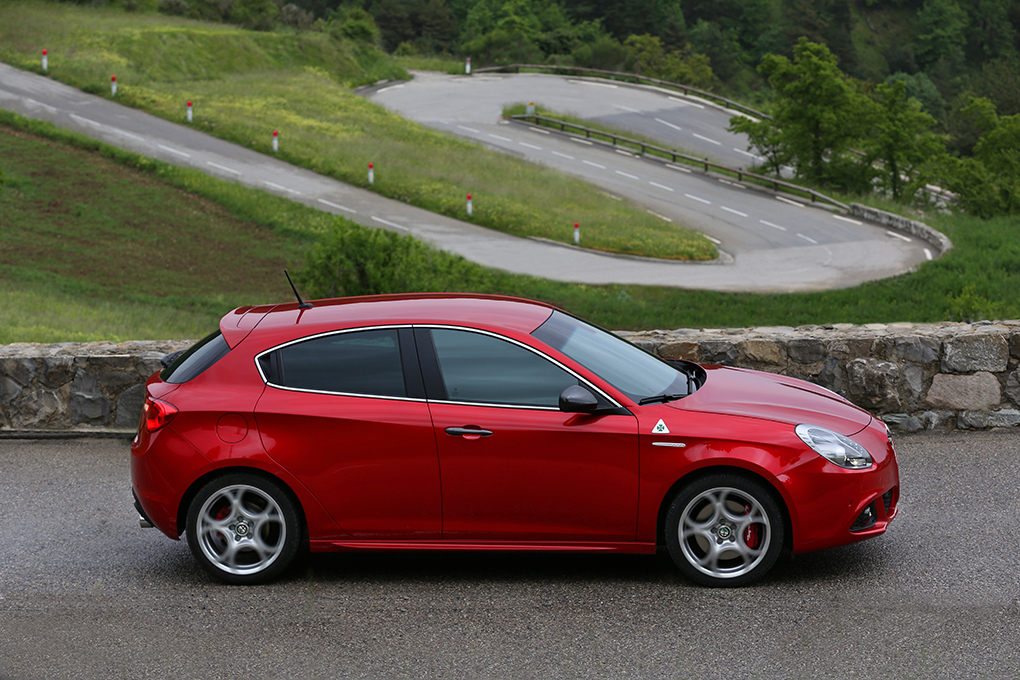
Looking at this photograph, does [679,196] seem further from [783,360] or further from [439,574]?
[439,574]

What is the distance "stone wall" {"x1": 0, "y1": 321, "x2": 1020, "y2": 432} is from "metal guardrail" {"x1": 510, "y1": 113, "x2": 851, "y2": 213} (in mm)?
30661

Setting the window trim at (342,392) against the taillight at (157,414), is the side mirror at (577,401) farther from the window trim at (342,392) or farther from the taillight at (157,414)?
the taillight at (157,414)

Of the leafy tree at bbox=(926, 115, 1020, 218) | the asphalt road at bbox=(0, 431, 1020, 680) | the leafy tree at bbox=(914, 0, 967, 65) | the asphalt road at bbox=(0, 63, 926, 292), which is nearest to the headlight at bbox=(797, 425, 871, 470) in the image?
the asphalt road at bbox=(0, 431, 1020, 680)

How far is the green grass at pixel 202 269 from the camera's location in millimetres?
19391

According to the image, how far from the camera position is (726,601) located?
546 centimetres

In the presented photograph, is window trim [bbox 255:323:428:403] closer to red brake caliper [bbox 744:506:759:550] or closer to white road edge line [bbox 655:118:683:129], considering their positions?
red brake caliper [bbox 744:506:759:550]

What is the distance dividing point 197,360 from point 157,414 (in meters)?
0.40

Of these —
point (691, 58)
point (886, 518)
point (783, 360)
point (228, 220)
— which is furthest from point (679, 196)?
point (691, 58)

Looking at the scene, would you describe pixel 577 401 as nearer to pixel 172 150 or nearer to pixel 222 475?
pixel 222 475

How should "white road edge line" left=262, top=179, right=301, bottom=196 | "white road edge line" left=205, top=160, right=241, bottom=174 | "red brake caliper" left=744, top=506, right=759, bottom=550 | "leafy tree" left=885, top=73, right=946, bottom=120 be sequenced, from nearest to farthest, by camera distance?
"red brake caliper" left=744, top=506, right=759, bottom=550, "white road edge line" left=262, top=179, right=301, bottom=196, "white road edge line" left=205, top=160, right=241, bottom=174, "leafy tree" left=885, top=73, right=946, bottom=120

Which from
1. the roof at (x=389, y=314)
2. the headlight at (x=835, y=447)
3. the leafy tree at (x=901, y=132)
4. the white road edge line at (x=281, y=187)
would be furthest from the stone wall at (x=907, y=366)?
the leafy tree at (x=901, y=132)

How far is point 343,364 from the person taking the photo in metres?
5.82

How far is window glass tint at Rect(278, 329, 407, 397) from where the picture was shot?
18.9ft

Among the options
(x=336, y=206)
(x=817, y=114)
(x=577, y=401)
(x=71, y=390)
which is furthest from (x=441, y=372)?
(x=817, y=114)
